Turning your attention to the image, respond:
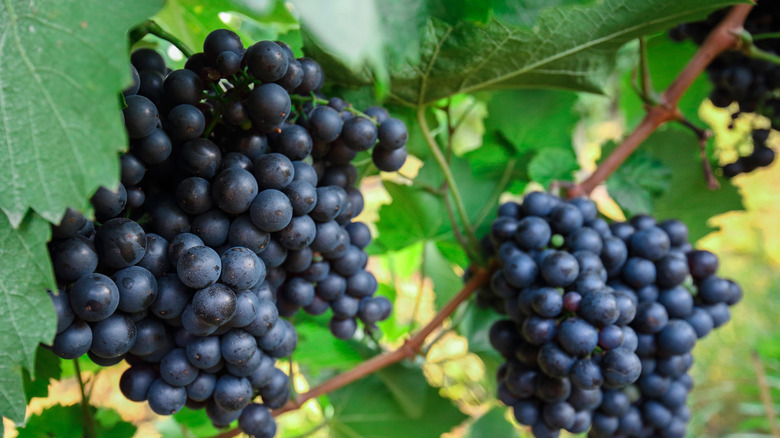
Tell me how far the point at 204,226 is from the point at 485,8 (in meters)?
0.27

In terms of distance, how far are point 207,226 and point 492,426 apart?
751 millimetres

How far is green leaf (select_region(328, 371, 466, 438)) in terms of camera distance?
819 mm

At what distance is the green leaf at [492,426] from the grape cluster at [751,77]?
541mm

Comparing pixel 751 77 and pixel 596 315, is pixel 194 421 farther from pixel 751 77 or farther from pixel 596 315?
pixel 751 77

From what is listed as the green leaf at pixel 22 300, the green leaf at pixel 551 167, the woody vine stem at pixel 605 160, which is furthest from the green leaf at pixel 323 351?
the green leaf at pixel 22 300

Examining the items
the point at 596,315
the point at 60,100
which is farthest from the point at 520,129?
the point at 60,100

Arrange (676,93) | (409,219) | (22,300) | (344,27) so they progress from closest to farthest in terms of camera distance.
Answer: (344,27)
(22,300)
(676,93)
(409,219)

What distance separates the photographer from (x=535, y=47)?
1.90 ft

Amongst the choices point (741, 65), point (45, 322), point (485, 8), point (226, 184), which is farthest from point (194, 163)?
point (741, 65)

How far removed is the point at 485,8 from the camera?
1.38ft

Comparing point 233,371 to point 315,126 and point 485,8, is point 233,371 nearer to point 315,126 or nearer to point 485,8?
point 315,126

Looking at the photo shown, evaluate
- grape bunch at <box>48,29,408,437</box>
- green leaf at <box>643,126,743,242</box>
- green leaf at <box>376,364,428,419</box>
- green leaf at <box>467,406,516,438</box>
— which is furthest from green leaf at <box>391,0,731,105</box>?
green leaf at <box>467,406,516,438</box>

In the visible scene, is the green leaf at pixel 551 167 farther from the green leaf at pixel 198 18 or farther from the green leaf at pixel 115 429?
the green leaf at pixel 115 429

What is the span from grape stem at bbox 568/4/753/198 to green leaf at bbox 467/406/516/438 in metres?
0.46
